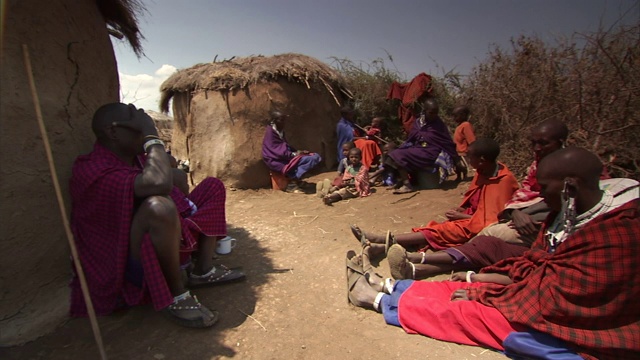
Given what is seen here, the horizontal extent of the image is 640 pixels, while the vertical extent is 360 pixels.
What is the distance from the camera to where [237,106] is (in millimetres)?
A: 6527

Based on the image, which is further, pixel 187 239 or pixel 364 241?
pixel 364 241

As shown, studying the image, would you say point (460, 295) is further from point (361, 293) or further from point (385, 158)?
point (385, 158)

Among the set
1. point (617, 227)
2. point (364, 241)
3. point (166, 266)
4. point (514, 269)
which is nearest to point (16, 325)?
point (166, 266)

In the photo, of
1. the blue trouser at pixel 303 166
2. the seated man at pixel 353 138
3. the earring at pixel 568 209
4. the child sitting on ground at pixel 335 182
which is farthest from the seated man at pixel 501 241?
the seated man at pixel 353 138

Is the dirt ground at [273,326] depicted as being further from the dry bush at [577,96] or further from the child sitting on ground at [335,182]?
the dry bush at [577,96]

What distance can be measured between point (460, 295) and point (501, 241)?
2.46 ft

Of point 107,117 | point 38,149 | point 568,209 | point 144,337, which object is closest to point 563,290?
point 568,209

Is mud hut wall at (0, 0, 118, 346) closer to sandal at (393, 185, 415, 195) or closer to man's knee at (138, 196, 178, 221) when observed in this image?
man's knee at (138, 196, 178, 221)

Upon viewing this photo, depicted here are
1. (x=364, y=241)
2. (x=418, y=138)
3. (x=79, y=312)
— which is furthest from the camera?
(x=418, y=138)

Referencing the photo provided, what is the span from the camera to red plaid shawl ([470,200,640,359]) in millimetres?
1676

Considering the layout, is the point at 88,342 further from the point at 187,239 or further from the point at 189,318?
the point at 187,239

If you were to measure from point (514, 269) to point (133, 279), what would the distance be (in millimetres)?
2434

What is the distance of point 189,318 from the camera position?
2.25m

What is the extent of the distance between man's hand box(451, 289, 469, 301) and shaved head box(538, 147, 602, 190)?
873 mm
